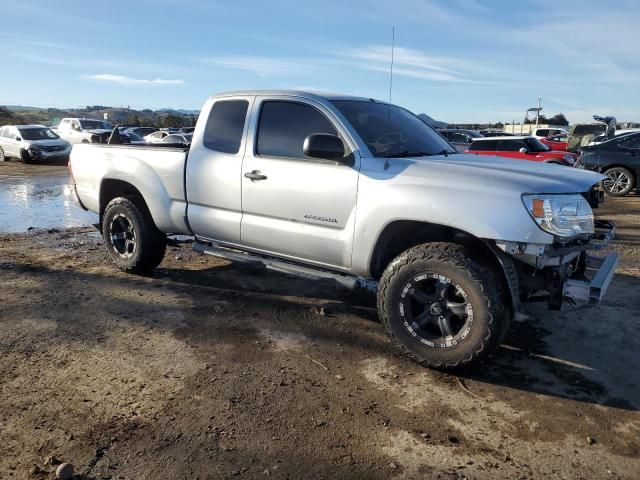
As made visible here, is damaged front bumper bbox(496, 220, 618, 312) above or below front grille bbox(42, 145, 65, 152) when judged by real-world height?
above

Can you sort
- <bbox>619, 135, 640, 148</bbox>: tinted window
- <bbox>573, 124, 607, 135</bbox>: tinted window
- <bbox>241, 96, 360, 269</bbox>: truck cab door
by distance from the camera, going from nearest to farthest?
<bbox>241, 96, 360, 269</bbox>: truck cab door
<bbox>619, 135, 640, 148</bbox>: tinted window
<bbox>573, 124, 607, 135</bbox>: tinted window

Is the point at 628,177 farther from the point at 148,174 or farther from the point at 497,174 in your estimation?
the point at 148,174

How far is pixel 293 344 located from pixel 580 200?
7.41ft

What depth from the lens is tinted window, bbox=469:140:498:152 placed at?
14367 millimetres

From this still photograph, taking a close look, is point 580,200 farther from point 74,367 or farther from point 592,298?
point 74,367

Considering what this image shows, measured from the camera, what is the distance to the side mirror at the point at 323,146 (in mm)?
3803

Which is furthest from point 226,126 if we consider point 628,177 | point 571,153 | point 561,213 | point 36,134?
point 36,134

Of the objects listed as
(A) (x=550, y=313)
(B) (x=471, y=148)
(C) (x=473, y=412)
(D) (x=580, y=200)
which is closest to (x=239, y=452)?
(C) (x=473, y=412)

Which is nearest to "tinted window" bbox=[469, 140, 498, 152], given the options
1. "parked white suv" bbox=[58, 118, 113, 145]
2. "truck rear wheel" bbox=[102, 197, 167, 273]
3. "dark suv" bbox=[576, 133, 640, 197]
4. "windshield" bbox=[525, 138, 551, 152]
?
"windshield" bbox=[525, 138, 551, 152]

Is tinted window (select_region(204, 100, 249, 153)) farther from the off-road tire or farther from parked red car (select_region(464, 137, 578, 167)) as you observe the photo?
the off-road tire

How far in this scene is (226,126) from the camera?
4844mm

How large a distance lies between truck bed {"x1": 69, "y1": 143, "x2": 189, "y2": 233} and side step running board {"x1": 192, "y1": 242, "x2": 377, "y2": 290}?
39 centimetres

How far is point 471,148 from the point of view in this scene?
1502cm

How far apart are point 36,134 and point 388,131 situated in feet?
68.8
